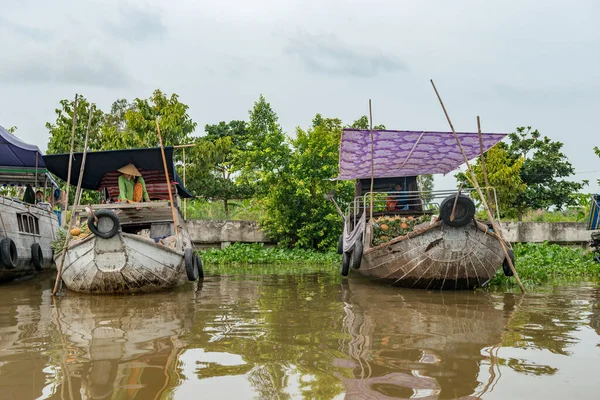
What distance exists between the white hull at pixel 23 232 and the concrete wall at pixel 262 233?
4.91m

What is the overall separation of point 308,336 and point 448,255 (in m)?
3.53

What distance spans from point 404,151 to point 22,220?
765 centimetres

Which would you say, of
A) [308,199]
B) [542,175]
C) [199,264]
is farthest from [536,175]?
[199,264]

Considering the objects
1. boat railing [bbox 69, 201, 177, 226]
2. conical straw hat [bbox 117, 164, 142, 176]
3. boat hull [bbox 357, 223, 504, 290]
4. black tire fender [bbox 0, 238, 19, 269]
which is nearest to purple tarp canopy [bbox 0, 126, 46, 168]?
black tire fender [bbox 0, 238, 19, 269]

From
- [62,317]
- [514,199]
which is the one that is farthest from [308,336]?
[514,199]

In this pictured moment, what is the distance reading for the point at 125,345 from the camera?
14.9 feet

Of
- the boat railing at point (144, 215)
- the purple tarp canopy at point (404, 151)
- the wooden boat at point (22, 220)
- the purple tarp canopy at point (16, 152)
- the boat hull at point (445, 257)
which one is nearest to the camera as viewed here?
the boat hull at point (445, 257)

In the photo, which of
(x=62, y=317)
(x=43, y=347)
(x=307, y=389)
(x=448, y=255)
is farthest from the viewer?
(x=448, y=255)

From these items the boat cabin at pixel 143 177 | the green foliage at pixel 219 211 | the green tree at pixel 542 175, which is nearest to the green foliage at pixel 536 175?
the green tree at pixel 542 175

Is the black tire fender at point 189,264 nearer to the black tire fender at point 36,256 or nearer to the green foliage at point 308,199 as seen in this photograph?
the black tire fender at point 36,256

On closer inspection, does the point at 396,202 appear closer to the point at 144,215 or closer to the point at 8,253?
the point at 144,215

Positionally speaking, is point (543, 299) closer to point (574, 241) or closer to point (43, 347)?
point (43, 347)

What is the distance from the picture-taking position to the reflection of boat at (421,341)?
11.2 feet

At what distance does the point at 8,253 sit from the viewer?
9344 mm
